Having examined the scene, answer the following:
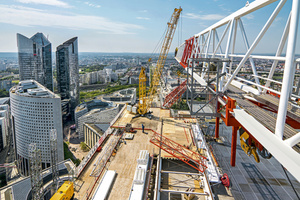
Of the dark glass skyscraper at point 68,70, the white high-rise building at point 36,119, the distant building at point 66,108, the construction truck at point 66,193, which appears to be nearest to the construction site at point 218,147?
the construction truck at point 66,193

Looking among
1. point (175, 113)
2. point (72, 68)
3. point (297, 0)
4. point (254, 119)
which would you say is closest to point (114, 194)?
point (254, 119)

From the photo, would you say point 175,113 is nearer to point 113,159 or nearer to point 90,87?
point 113,159

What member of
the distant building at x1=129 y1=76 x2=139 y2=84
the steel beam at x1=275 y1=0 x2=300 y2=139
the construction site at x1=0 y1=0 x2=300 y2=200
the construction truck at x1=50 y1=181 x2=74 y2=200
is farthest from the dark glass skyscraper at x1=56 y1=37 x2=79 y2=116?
the steel beam at x1=275 y1=0 x2=300 y2=139

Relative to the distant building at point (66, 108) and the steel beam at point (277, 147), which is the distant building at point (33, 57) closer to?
the distant building at point (66, 108)

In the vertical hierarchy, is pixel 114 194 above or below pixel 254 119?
below

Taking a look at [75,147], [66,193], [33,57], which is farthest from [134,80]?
[66,193]

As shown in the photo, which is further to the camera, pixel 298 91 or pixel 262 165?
pixel 262 165

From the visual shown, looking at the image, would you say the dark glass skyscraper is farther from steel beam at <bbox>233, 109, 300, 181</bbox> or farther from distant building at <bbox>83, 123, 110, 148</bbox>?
steel beam at <bbox>233, 109, 300, 181</bbox>
